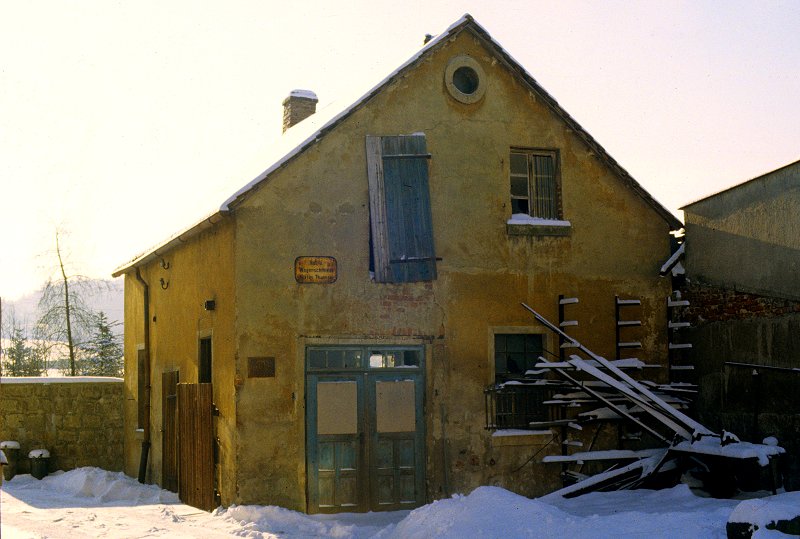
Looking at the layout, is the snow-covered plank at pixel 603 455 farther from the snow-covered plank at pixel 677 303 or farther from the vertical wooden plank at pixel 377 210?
the vertical wooden plank at pixel 377 210

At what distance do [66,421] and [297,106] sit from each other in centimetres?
794

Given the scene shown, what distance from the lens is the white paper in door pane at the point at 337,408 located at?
41.9 ft

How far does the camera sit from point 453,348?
13.6 m

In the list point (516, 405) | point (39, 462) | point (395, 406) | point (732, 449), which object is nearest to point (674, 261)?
point (516, 405)

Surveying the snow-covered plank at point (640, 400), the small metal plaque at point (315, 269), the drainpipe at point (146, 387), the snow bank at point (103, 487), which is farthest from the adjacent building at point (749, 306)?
the drainpipe at point (146, 387)

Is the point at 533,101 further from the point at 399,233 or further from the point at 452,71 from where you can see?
the point at 399,233

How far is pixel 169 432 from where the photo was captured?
49.5 feet

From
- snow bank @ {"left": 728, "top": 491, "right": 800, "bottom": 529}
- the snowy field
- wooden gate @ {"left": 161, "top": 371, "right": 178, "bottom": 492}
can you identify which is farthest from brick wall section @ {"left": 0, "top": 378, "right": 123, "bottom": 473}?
snow bank @ {"left": 728, "top": 491, "right": 800, "bottom": 529}

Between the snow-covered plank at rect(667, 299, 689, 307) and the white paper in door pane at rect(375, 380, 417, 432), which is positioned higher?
the snow-covered plank at rect(667, 299, 689, 307)

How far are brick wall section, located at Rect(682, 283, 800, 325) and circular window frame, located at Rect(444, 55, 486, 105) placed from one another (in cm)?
443

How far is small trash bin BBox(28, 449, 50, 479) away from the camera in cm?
1817

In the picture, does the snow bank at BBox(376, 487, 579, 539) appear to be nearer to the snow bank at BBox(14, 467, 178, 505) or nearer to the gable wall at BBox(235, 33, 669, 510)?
the gable wall at BBox(235, 33, 669, 510)

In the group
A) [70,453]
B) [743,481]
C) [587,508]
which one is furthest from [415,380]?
[70,453]

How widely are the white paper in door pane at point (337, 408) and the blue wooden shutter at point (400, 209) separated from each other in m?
1.61
